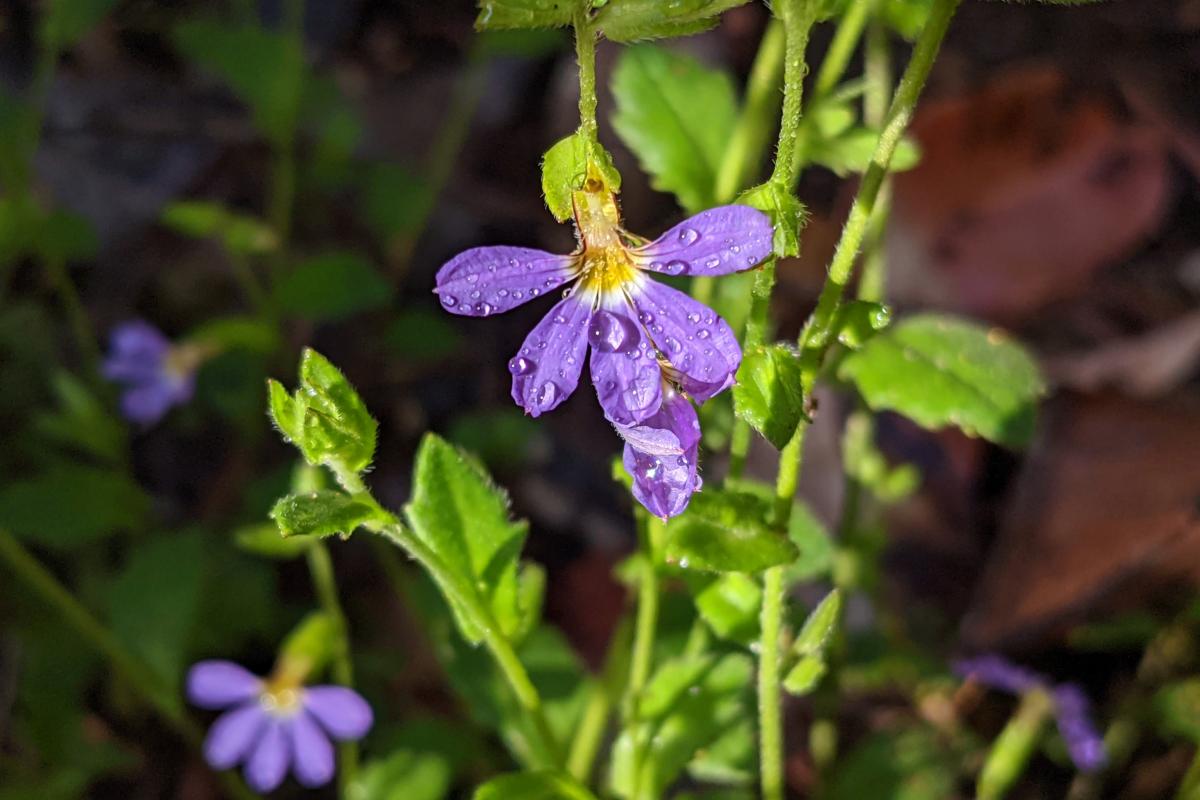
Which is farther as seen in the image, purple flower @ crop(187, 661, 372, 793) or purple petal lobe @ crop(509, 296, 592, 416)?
purple flower @ crop(187, 661, 372, 793)

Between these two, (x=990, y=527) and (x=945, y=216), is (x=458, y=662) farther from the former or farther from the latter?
(x=945, y=216)

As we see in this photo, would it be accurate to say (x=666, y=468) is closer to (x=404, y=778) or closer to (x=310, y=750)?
(x=404, y=778)

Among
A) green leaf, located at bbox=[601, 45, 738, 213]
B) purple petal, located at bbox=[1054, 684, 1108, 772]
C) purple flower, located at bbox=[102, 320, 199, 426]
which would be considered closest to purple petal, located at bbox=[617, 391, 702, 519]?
green leaf, located at bbox=[601, 45, 738, 213]

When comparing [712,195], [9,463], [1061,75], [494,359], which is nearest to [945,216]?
[1061,75]

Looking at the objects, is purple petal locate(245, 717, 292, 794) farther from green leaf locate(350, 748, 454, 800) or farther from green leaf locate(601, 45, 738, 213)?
green leaf locate(601, 45, 738, 213)

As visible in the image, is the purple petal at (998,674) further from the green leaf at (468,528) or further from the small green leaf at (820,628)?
the green leaf at (468,528)

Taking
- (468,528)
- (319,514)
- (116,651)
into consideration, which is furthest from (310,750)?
(319,514)

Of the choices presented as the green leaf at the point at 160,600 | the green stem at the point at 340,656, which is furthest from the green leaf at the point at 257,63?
the green stem at the point at 340,656

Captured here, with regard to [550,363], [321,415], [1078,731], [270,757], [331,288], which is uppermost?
[550,363]
